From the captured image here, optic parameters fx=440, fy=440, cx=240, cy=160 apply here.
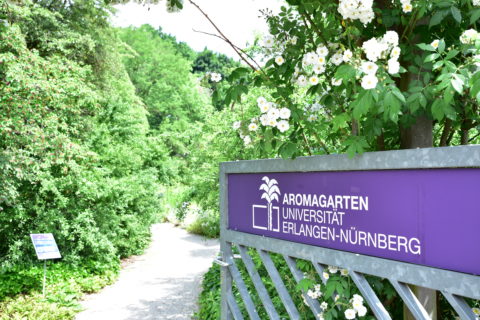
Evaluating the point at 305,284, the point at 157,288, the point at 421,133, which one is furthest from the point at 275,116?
the point at 157,288

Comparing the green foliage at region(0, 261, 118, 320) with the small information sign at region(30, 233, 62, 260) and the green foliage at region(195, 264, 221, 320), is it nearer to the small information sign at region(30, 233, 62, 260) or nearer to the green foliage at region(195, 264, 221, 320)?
the small information sign at region(30, 233, 62, 260)

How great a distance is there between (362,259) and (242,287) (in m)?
0.87

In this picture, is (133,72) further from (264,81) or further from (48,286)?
(264,81)

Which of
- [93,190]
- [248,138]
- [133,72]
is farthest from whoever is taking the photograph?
[133,72]

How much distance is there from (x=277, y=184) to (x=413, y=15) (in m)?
0.93

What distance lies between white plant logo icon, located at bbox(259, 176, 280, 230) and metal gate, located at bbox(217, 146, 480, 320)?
0.17 ft

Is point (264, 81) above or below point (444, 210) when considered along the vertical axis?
above

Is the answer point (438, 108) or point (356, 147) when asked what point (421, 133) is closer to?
point (438, 108)

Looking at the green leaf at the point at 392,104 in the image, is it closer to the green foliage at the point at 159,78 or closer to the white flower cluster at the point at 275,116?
the white flower cluster at the point at 275,116

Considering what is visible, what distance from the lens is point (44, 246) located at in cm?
686

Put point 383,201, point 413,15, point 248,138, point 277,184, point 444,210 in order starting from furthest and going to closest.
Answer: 1. point 248,138
2. point 277,184
3. point 413,15
4. point 383,201
5. point 444,210

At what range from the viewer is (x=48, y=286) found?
741cm

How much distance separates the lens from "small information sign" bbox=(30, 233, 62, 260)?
6738 mm

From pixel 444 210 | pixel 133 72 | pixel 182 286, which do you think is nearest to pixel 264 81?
pixel 444 210
